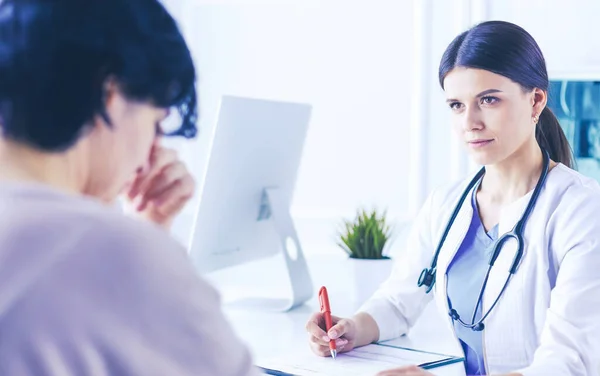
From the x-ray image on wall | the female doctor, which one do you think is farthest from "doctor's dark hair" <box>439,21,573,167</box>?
the x-ray image on wall

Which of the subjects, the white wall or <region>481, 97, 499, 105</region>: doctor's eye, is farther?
the white wall

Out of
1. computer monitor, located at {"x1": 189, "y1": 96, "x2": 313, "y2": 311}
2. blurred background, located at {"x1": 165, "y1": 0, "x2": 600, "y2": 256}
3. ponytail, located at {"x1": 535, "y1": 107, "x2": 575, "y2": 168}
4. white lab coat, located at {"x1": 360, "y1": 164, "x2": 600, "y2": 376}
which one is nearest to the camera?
white lab coat, located at {"x1": 360, "y1": 164, "x2": 600, "y2": 376}

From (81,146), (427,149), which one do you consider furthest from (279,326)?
(81,146)

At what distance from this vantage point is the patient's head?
2.36 ft

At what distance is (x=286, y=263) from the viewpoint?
2229mm

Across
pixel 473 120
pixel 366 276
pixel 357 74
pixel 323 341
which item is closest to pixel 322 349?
pixel 323 341

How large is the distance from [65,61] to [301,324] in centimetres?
133

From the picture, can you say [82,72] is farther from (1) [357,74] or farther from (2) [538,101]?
(1) [357,74]

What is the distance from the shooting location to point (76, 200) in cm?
67

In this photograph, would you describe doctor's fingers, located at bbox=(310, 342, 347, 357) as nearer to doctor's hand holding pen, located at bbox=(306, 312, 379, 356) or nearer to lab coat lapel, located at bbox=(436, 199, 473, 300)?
doctor's hand holding pen, located at bbox=(306, 312, 379, 356)

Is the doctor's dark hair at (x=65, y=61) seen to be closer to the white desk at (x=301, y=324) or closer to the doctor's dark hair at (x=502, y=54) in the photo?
the white desk at (x=301, y=324)

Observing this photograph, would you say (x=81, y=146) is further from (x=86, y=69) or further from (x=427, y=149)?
(x=427, y=149)

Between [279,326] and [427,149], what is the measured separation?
0.95 meters

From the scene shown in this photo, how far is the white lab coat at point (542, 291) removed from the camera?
1.32 meters
